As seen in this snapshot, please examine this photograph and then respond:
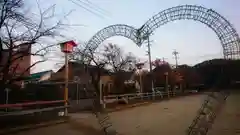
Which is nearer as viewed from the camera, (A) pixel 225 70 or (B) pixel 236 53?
(B) pixel 236 53

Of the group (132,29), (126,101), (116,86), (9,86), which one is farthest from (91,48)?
(116,86)

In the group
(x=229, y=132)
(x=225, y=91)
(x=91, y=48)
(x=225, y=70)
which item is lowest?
(x=229, y=132)

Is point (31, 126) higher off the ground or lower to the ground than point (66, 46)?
lower

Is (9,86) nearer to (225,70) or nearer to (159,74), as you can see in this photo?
(225,70)

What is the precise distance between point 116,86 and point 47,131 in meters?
20.3

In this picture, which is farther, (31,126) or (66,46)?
(66,46)

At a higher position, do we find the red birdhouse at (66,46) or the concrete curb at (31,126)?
the red birdhouse at (66,46)

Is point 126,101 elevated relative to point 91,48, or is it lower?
lower

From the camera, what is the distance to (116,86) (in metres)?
28.4

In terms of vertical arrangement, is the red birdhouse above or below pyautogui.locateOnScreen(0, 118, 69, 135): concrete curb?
above

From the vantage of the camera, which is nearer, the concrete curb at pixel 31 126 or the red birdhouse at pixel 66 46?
the concrete curb at pixel 31 126

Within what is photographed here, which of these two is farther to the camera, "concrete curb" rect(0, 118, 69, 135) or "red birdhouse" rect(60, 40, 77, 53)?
"red birdhouse" rect(60, 40, 77, 53)

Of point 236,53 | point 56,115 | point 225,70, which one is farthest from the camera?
point 56,115

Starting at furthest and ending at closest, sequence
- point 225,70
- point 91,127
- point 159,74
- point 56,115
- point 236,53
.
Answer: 1. point 159,74
2. point 56,115
3. point 91,127
4. point 225,70
5. point 236,53
